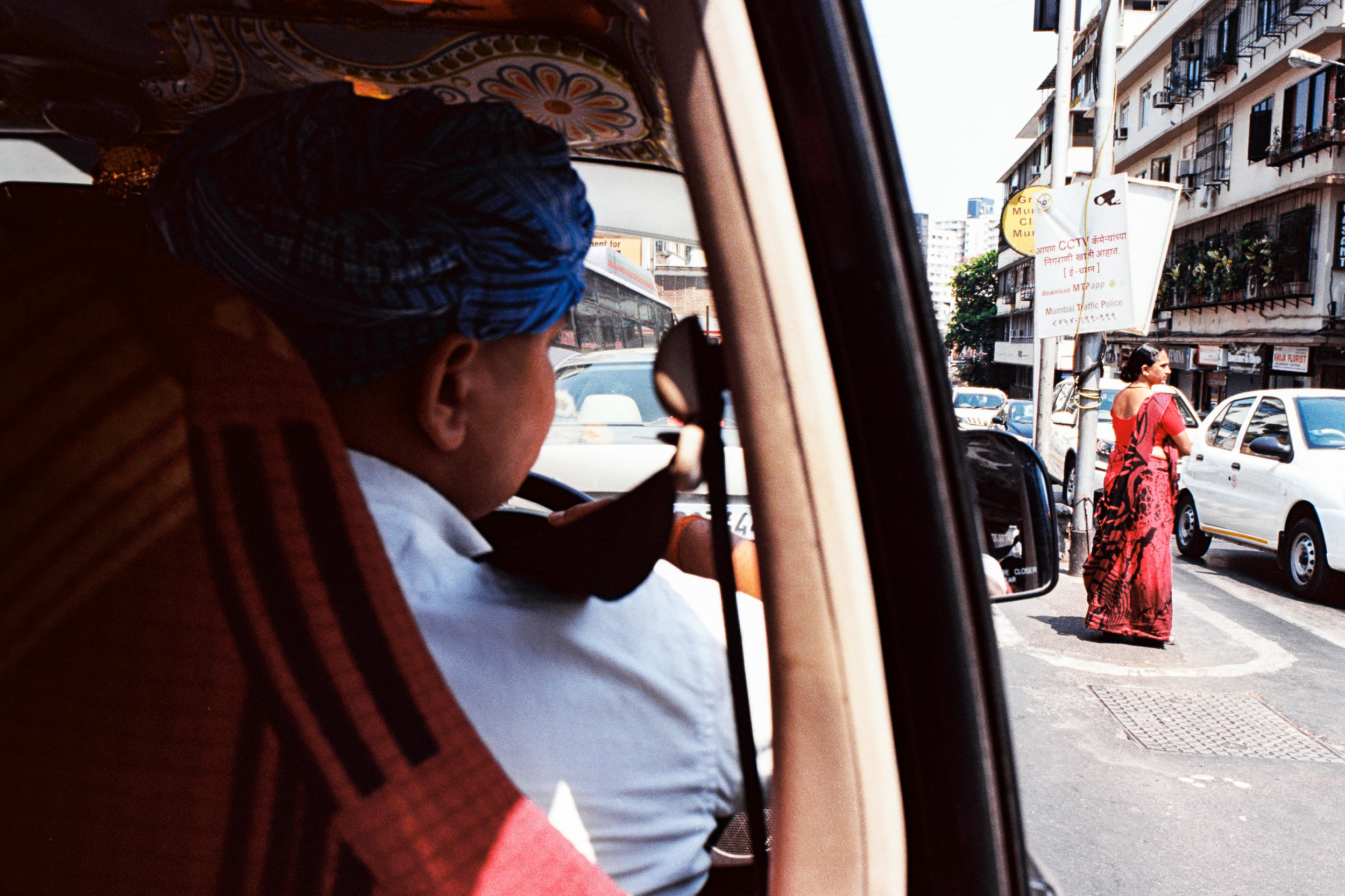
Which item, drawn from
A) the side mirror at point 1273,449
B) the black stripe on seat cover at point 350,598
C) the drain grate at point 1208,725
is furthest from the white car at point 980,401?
the black stripe on seat cover at point 350,598

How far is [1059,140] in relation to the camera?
909 centimetres

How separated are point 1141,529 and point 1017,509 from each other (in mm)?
5711

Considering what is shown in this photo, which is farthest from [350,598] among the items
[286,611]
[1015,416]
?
[1015,416]

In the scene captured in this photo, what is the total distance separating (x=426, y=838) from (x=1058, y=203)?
25.9ft

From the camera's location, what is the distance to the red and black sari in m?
6.22

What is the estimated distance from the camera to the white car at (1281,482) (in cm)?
767

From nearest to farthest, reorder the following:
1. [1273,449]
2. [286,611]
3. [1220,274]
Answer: [286,611] → [1273,449] → [1220,274]

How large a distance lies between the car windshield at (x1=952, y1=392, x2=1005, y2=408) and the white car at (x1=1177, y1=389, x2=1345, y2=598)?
35.4 ft

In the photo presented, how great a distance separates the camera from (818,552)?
0.74 metres

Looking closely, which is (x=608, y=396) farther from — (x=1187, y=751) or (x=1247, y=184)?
(x=1247, y=184)

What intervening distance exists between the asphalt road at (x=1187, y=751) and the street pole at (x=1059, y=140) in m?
2.25

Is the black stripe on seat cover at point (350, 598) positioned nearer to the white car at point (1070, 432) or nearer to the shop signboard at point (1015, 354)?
the white car at point (1070, 432)

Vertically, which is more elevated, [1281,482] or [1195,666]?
[1281,482]

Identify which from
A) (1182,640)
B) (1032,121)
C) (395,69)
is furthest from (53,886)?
(1032,121)
